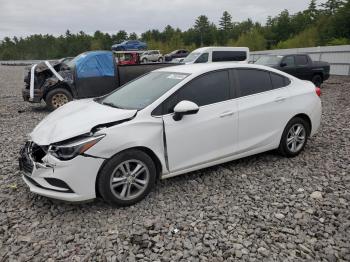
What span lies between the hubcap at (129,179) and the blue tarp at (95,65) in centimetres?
708

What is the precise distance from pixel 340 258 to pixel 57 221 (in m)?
2.83

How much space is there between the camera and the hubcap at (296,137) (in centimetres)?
526

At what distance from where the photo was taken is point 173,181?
15.1 ft

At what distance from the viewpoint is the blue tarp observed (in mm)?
10352

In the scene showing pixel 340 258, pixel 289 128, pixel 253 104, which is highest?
pixel 253 104

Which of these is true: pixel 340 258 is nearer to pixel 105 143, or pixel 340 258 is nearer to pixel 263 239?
pixel 263 239

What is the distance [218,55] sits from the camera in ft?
51.5

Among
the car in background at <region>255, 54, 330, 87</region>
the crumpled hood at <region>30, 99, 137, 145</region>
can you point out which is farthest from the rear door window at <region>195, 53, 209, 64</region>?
the crumpled hood at <region>30, 99, 137, 145</region>

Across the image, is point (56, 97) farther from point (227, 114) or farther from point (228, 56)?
point (228, 56)

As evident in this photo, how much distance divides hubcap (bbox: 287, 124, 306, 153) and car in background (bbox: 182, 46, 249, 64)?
10414 mm

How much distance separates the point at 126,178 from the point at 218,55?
12.8 m

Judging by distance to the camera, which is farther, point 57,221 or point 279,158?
point 279,158

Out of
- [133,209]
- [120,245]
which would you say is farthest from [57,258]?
[133,209]

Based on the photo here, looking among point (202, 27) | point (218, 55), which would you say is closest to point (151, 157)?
point (218, 55)
